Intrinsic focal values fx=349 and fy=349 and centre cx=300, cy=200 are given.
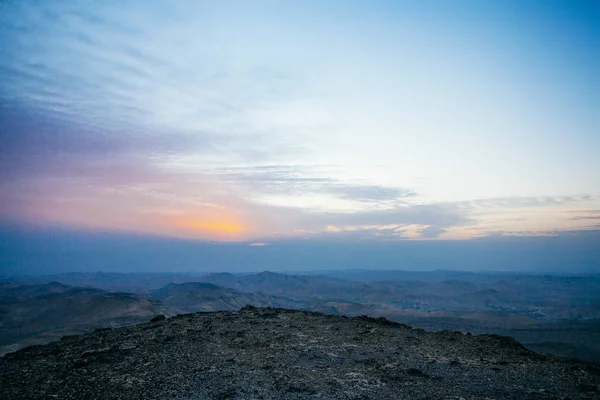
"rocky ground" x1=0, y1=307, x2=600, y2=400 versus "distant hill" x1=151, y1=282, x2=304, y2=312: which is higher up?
"rocky ground" x1=0, y1=307, x2=600, y2=400

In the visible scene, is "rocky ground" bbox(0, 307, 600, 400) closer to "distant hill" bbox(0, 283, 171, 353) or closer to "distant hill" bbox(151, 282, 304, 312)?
"distant hill" bbox(0, 283, 171, 353)

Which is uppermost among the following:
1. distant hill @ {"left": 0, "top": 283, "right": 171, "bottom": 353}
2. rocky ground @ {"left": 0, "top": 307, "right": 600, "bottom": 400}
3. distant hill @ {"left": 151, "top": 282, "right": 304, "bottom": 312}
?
rocky ground @ {"left": 0, "top": 307, "right": 600, "bottom": 400}

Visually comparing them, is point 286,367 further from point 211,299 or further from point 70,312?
point 211,299

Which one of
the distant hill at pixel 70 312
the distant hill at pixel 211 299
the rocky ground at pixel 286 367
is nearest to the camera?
the rocky ground at pixel 286 367

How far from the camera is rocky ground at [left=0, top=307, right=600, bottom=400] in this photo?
10227 mm

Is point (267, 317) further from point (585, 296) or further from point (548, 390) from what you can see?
point (585, 296)

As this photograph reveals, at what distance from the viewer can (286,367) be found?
1227cm

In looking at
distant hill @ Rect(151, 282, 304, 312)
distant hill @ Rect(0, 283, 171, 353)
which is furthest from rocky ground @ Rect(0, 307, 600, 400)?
distant hill @ Rect(151, 282, 304, 312)

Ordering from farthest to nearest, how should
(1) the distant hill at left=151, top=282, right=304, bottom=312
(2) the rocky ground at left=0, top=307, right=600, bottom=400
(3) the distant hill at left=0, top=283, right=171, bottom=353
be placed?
1. (1) the distant hill at left=151, top=282, right=304, bottom=312
2. (3) the distant hill at left=0, top=283, right=171, bottom=353
3. (2) the rocky ground at left=0, top=307, right=600, bottom=400

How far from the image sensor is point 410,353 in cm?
1398

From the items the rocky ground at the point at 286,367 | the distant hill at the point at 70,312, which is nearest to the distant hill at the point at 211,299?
the distant hill at the point at 70,312

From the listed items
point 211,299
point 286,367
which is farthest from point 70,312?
point 286,367

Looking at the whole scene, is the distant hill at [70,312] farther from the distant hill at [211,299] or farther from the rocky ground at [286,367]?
the rocky ground at [286,367]

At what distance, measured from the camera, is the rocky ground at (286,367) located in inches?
403
